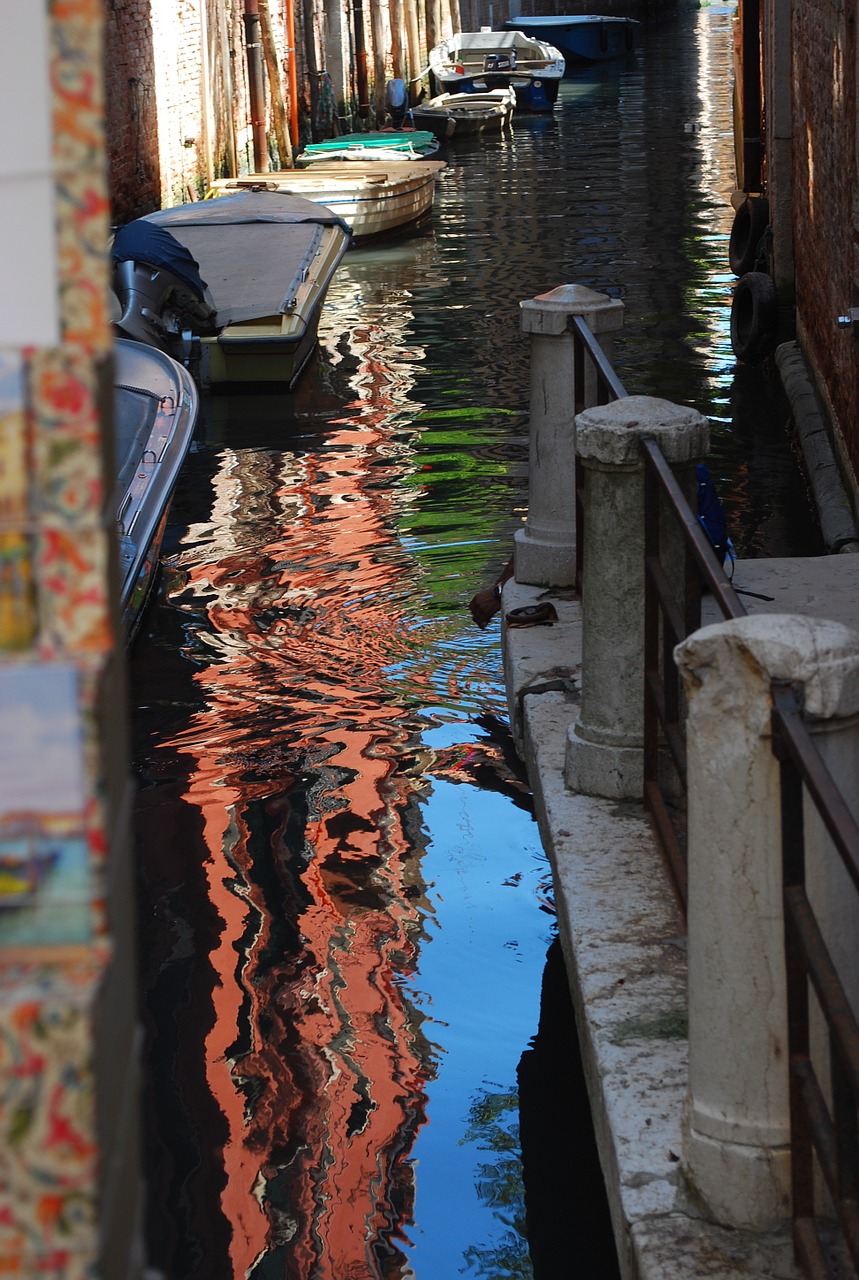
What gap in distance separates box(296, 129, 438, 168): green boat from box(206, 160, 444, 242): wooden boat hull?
72.4 inches

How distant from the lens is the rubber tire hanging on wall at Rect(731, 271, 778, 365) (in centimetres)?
991

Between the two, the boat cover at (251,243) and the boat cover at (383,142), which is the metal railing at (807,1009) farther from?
the boat cover at (383,142)

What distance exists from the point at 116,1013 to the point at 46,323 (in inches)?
17.8

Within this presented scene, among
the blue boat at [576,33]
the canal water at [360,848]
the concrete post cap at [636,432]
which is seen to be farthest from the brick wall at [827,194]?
the blue boat at [576,33]

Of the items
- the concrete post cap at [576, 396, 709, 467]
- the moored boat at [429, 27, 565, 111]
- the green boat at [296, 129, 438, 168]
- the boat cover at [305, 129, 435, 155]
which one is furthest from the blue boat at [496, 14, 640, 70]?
the concrete post cap at [576, 396, 709, 467]

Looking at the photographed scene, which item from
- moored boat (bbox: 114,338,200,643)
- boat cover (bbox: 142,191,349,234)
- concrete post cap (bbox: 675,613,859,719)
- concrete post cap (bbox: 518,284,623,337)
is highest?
boat cover (bbox: 142,191,349,234)

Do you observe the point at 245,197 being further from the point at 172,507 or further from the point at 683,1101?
the point at 683,1101

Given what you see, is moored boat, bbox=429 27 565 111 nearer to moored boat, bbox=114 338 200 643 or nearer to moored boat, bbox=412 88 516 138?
moored boat, bbox=412 88 516 138

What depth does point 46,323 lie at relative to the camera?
3.47 feet

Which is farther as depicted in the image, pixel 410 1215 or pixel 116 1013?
pixel 410 1215

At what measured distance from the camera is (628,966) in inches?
125

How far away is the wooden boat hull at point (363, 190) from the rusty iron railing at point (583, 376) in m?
10.1

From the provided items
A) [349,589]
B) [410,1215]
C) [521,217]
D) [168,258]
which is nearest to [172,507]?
[349,589]

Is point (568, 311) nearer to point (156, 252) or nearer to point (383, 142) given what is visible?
point (156, 252)
